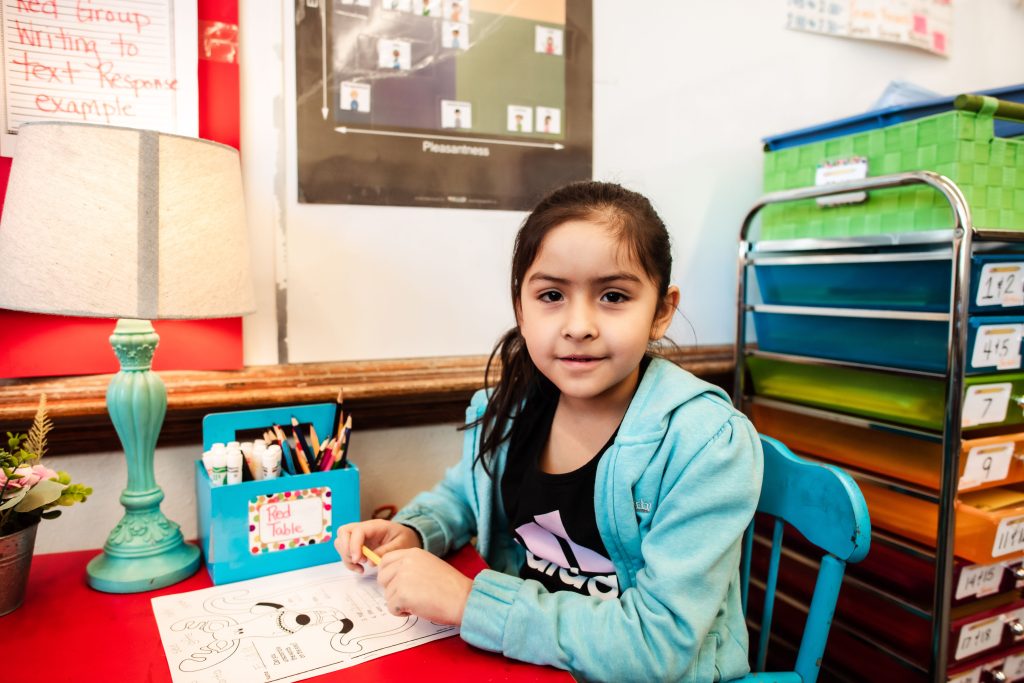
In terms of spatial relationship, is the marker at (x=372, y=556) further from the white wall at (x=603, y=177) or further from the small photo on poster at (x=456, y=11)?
the small photo on poster at (x=456, y=11)

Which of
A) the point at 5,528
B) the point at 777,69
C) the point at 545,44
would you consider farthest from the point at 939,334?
the point at 5,528

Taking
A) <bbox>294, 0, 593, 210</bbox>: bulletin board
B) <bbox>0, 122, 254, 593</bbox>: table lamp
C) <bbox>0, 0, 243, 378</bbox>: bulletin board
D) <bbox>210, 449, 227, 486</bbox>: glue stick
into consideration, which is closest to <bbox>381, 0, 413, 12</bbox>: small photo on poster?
<bbox>294, 0, 593, 210</bbox>: bulletin board

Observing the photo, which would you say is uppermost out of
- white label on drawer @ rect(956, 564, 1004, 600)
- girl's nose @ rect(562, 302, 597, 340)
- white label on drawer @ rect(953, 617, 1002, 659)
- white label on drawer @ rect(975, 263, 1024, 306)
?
white label on drawer @ rect(975, 263, 1024, 306)

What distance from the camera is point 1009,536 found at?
1178 millimetres

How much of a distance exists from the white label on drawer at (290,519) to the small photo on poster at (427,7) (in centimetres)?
87

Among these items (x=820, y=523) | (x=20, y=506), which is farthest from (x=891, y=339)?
(x=20, y=506)

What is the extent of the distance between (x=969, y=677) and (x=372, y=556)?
3.77ft

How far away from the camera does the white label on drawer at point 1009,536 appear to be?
1158 mm

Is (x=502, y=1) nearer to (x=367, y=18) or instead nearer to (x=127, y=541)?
(x=367, y=18)

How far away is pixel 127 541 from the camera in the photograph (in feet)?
3.07

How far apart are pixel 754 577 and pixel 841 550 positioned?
826mm

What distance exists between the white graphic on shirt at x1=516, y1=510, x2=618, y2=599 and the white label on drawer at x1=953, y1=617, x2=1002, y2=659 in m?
0.76

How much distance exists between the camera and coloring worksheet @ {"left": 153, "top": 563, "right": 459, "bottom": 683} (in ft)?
2.37

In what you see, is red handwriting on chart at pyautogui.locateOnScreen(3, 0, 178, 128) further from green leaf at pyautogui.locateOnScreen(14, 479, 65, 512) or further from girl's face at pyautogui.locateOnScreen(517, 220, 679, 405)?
girl's face at pyautogui.locateOnScreen(517, 220, 679, 405)
